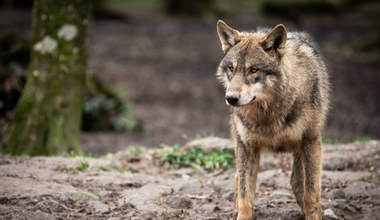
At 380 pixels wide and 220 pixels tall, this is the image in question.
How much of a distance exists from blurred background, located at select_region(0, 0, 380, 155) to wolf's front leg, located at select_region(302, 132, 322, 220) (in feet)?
11.0

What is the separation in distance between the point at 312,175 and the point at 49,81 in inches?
190

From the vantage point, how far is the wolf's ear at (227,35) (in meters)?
5.21

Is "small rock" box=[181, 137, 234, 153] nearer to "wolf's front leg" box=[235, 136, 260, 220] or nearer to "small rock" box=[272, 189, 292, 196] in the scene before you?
"small rock" box=[272, 189, 292, 196]

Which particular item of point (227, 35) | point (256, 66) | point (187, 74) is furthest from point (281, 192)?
point (187, 74)

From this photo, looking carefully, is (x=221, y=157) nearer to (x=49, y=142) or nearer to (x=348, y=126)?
(x=49, y=142)

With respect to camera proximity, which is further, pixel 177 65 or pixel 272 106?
pixel 177 65

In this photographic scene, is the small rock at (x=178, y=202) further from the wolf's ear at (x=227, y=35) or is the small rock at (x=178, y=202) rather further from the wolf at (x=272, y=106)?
the wolf's ear at (x=227, y=35)

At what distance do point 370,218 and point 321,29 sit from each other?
19.4 m

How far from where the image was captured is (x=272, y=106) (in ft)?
16.2

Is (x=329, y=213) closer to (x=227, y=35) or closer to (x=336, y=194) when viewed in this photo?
(x=336, y=194)

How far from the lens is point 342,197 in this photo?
5941mm

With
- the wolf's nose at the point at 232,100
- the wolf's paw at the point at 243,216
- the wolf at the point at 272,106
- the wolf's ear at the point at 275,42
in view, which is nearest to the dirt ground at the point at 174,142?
the wolf's paw at the point at 243,216

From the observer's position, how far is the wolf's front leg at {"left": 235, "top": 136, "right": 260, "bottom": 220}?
512 cm

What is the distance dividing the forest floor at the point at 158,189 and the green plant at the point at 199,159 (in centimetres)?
13
